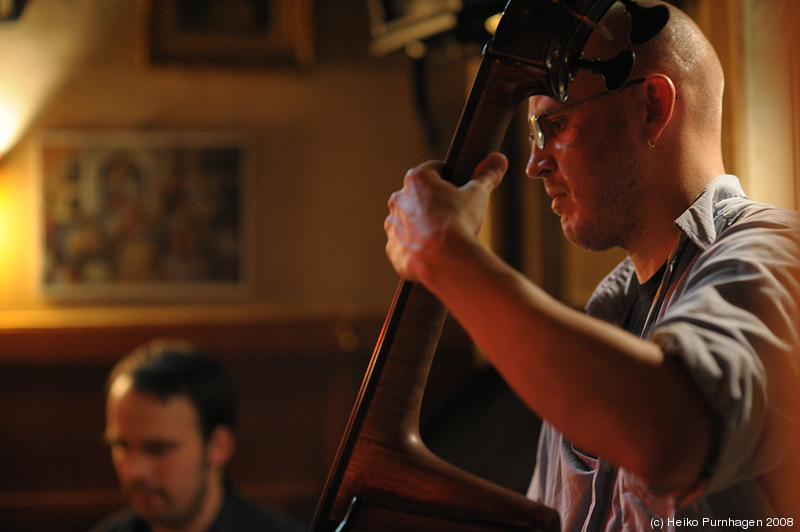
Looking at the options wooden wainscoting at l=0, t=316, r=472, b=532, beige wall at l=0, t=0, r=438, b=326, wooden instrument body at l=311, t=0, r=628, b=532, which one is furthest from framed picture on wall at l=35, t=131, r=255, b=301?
wooden instrument body at l=311, t=0, r=628, b=532

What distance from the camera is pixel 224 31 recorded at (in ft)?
12.1

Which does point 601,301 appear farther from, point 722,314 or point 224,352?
point 224,352

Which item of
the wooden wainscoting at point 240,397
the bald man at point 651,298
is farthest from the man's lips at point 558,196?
the wooden wainscoting at point 240,397

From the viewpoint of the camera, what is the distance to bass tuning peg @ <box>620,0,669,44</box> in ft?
3.12

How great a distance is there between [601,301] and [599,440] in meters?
0.63

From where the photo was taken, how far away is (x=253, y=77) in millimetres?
3801

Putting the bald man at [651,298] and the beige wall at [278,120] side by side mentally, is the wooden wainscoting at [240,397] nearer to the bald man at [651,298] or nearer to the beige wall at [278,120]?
the beige wall at [278,120]

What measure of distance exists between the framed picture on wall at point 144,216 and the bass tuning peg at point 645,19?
9.78 ft

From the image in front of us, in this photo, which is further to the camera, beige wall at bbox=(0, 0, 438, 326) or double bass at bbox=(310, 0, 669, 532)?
beige wall at bbox=(0, 0, 438, 326)

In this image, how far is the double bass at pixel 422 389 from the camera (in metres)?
0.82

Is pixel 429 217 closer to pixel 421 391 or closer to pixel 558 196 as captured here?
pixel 421 391

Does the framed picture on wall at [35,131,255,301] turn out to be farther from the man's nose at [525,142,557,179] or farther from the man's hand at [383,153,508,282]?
the man's hand at [383,153,508,282]

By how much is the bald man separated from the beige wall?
9.02ft

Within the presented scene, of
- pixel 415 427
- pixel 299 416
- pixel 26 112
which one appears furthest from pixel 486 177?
pixel 26 112
